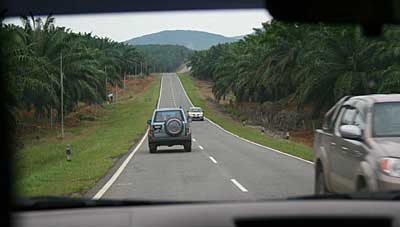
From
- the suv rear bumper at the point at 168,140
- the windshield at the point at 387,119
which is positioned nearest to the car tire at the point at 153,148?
the suv rear bumper at the point at 168,140

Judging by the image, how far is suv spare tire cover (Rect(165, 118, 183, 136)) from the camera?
26406 mm

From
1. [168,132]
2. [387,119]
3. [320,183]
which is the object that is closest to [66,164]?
[168,132]

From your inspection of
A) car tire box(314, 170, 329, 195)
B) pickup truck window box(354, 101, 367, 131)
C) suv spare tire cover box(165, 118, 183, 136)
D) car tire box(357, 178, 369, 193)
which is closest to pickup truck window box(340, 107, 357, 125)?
pickup truck window box(354, 101, 367, 131)

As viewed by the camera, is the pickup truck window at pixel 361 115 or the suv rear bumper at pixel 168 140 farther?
the suv rear bumper at pixel 168 140

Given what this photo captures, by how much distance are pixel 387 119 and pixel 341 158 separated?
30.6 inches

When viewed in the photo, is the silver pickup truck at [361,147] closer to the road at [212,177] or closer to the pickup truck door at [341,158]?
the pickup truck door at [341,158]

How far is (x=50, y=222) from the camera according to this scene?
Result: 14.4ft

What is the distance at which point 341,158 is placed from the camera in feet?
29.8

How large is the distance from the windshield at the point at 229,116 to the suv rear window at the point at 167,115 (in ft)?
0.13

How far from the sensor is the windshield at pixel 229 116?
9206mm

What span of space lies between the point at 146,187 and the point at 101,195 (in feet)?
4.68

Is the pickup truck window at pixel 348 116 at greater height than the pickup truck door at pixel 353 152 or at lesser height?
greater

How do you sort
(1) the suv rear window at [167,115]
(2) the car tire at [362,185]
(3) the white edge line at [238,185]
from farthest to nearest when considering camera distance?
(1) the suv rear window at [167,115] → (3) the white edge line at [238,185] → (2) the car tire at [362,185]

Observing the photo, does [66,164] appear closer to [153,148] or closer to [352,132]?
[153,148]
